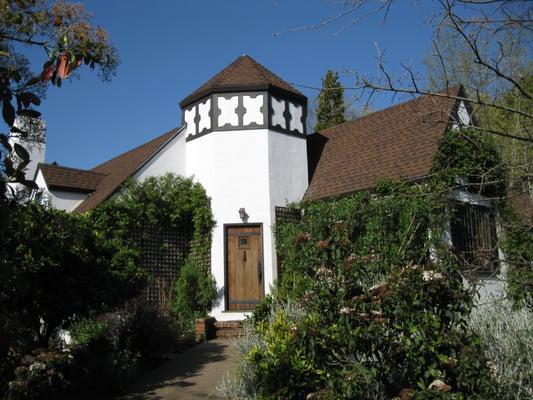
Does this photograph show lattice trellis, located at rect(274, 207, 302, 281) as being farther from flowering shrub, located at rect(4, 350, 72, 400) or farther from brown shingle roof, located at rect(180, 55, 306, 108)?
flowering shrub, located at rect(4, 350, 72, 400)

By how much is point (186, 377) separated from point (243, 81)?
8013mm

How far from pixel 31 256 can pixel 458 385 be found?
5.41 meters

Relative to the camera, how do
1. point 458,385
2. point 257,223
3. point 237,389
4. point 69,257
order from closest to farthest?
point 458,385, point 237,389, point 69,257, point 257,223

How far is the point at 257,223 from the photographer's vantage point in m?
12.1

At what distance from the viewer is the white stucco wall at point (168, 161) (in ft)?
41.3

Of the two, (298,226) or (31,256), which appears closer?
(31,256)

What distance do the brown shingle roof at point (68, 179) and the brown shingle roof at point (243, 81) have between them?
343cm

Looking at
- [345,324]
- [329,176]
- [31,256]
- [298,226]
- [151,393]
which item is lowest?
[151,393]

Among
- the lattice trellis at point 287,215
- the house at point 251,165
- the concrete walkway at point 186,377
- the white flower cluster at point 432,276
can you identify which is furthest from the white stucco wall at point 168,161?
the white flower cluster at point 432,276

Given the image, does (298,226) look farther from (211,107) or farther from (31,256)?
(31,256)

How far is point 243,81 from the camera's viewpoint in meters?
12.9

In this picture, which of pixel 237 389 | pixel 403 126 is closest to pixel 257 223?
pixel 403 126

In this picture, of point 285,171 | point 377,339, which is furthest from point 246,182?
point 377,339

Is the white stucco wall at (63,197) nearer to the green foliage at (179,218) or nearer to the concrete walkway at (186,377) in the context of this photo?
the green foliage at (179,218)
